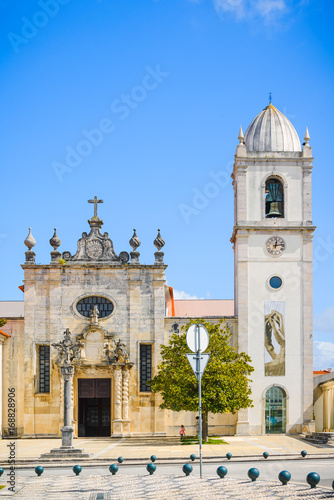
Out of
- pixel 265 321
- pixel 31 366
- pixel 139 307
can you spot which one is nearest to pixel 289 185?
pixel 265 321

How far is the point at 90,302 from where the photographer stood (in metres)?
47.8

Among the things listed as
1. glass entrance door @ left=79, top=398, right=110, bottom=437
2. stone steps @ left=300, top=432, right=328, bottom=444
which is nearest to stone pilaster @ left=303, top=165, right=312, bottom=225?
stone steps @ left=300, top=432, right=328, bottom=444

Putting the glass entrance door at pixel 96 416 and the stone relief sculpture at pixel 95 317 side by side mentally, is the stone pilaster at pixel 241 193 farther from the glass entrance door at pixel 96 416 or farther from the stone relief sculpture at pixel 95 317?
the glass entrance door at pixel 96 416

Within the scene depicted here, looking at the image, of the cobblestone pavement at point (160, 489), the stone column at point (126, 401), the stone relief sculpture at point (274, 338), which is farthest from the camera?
the stone relief sculpture at point (274, 338)

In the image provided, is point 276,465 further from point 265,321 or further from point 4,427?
point 4,427

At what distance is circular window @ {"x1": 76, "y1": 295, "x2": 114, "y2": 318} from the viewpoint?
1876 inches

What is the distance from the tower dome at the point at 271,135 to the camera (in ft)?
160

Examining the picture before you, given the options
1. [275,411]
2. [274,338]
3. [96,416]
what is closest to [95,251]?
[96,416]

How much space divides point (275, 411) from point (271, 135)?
57.9ft

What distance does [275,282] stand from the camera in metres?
47.5

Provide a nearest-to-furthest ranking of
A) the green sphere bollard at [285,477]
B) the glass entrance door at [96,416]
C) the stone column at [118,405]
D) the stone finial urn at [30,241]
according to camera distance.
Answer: the green sphere bollard at [285,477], the stone column at [118,405], the glass entrance door at [96,416], the stone finial urn at [30,241]

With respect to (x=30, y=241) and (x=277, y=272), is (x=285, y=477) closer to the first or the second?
(x=277, y=272)

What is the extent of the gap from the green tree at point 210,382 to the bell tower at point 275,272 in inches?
192

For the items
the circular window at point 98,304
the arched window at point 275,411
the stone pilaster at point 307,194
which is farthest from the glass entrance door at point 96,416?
the stone pilaster at point 307,194
